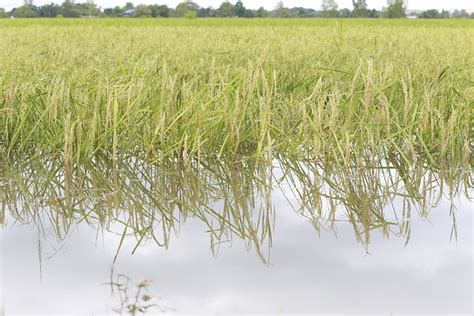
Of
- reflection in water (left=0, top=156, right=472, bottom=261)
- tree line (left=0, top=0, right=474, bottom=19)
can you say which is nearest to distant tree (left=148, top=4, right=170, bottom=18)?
tree line (left=0, top=0, right=474, bottom=19)

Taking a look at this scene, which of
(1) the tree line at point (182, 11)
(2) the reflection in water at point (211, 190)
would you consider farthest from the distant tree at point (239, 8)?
(2) the reflection in water at point (211, 190)

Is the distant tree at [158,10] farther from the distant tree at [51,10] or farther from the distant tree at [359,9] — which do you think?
the distant tree at [359,9]

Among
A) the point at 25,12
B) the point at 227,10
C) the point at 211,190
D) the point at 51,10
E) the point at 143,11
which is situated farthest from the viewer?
the point at 227,10

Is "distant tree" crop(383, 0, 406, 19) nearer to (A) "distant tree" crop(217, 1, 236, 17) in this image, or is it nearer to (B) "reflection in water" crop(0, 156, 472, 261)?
(A) "distant tree" crop(217, 1, 236, 17)

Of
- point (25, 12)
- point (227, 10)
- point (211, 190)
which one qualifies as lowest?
point (211, 190)

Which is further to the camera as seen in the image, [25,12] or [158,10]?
[25,12]

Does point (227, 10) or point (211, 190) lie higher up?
point (227, 10)

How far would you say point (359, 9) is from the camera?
→ 129 ft

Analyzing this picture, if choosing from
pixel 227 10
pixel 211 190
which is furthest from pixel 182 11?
pixel 211 190

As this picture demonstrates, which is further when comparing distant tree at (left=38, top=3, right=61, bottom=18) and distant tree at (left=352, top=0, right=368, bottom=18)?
distant tree at (left=352, top=0, right=368, bottom=18)

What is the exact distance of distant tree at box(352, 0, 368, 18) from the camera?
3841cm

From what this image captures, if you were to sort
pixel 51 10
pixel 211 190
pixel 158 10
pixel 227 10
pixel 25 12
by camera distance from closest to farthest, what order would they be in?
pixel 211 190 < pixel 51 10 < pixel 158 10 < pixel 25 12 < pixel 227 10

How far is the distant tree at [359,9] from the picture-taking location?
3841cm

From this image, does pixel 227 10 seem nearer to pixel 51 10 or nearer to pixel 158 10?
pixel 158 10
